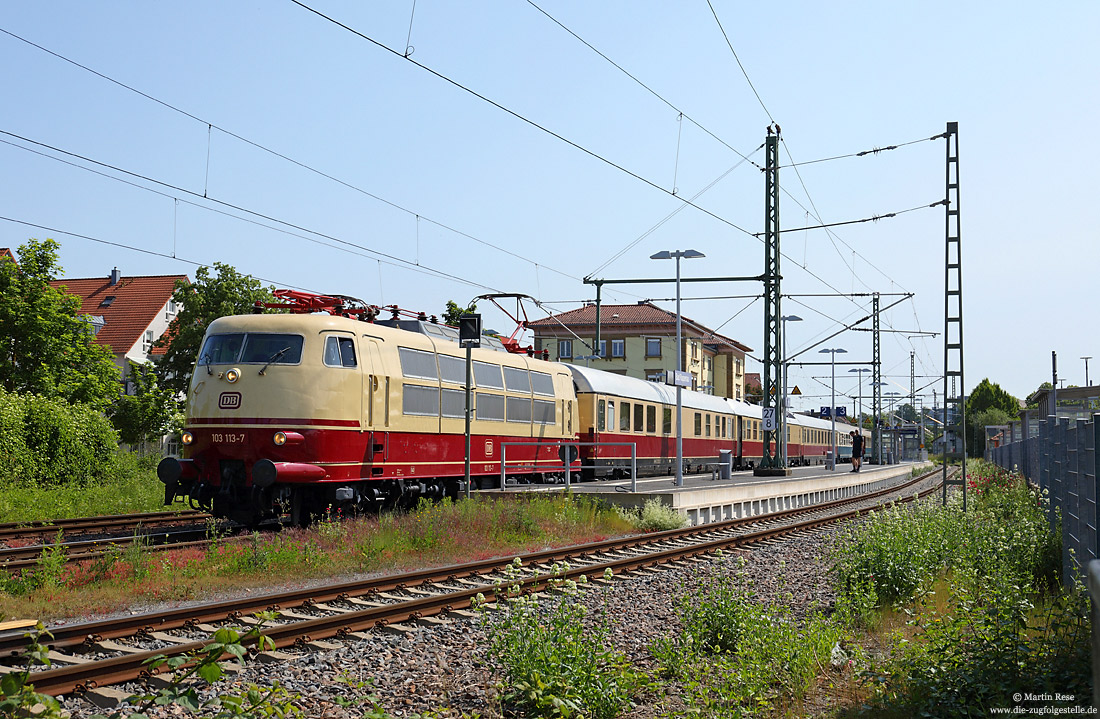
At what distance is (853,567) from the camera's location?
11453 mm

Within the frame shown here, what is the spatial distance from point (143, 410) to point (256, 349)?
2397cm

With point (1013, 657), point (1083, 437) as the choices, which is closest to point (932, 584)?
point (1083, 437)

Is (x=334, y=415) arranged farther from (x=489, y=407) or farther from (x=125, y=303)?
(x=125, y=303)

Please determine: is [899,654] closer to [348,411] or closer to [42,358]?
[348,411]

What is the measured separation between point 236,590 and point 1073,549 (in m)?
8.65

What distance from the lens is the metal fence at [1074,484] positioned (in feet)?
26.3

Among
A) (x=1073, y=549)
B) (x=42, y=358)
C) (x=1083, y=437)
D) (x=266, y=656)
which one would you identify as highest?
(x=42, y=358)

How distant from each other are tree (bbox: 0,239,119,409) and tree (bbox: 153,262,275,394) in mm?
8917

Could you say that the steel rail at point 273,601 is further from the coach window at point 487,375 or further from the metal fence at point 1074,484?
the metal fence at point 1074,484

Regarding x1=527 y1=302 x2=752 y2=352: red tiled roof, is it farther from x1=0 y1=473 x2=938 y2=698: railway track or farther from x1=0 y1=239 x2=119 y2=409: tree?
x1=0 y1=473 x2=938 y2=698: railway track

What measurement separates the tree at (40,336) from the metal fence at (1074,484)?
27452 millimetres

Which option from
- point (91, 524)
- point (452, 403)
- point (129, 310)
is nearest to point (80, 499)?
point (91, 524)

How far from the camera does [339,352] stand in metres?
16.4

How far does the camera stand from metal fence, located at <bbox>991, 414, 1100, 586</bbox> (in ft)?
26.3
